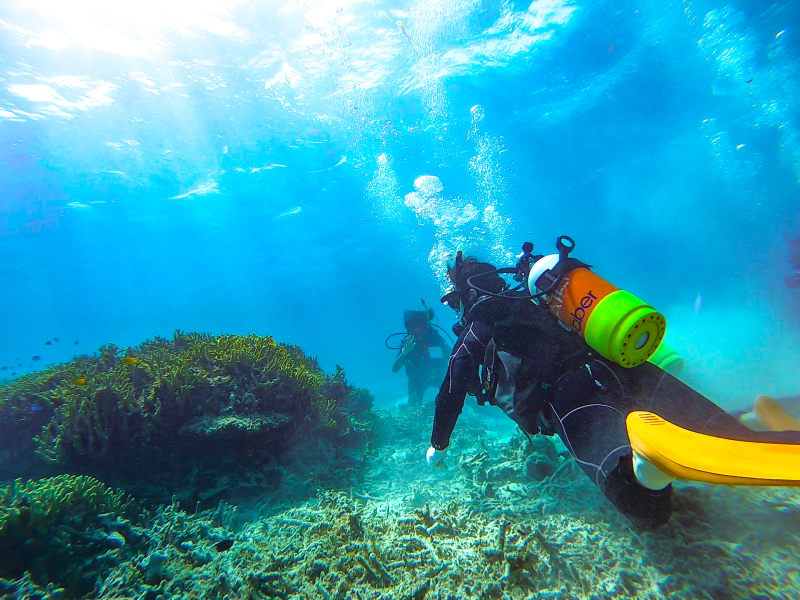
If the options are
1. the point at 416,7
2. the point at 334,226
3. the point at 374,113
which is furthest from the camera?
the point at 334,226

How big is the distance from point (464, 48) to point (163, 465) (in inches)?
752

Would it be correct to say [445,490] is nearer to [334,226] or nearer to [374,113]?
[374,113]

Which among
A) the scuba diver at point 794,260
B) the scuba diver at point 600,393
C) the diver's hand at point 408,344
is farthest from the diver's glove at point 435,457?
the scuba diver at point 794,260

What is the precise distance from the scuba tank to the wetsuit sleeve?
675mm

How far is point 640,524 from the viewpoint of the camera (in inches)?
90.9

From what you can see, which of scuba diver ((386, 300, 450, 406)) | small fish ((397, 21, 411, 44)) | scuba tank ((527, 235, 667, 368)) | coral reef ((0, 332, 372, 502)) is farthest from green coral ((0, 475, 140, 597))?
small fish ((397, 21, 411, 44))

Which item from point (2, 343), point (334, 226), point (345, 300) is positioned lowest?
point (334, 226)

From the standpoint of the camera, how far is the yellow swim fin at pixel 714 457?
1588 millimetres

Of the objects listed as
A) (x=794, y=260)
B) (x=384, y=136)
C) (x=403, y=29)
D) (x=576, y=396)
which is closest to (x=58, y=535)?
(x=576, y=396)

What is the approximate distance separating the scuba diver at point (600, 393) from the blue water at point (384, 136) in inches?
87.7

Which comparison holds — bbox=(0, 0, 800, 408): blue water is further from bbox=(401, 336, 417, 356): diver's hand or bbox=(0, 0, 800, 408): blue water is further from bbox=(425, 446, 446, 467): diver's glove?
bbox=(401, 336, 417, 356): diver's hand

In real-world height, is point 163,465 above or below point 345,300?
below

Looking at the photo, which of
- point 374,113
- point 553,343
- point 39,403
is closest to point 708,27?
point 374,113

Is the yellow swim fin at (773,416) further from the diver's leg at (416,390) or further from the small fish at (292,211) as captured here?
the small fish at (292,211)
